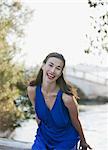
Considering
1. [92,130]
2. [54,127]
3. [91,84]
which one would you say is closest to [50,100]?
[54,127]

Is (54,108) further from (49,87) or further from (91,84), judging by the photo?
(91,84)

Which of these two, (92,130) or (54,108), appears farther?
(92,130)

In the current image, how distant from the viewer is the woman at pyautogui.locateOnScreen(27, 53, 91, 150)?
2293 mm

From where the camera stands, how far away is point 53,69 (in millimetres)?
2285

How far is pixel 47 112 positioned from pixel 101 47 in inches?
94.4

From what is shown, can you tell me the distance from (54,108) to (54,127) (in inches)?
4.6

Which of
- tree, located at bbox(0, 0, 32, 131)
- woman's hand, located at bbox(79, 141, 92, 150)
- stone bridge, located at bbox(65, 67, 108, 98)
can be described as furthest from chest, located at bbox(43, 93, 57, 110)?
stone bridge, located at bbox(65, 67, 108, 98)

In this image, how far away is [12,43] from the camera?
10.1m

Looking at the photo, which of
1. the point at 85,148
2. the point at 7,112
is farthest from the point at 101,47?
the point at 7,112

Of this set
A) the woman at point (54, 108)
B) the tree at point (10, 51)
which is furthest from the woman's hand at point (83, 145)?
the tree at point (10, 51)

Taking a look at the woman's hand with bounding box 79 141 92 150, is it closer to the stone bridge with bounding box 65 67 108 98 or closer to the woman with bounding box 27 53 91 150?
the woman with bounding box 27 53 91 150

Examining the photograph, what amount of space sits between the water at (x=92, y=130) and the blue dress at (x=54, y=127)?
8.50m

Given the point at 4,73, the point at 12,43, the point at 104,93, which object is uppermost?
the point at 12,43

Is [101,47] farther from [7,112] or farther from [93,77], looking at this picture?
[93,77]
